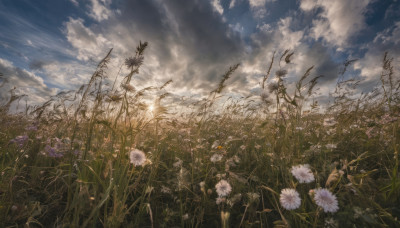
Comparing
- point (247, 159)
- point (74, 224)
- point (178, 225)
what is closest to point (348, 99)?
point (247, 159)

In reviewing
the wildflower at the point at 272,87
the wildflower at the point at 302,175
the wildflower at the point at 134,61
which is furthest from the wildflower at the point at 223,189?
the wildflower at the point at 272,87

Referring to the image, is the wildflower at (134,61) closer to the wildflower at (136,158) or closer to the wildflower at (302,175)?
the wildflower at (136,158)

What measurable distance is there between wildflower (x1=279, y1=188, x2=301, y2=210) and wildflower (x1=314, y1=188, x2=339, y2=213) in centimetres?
10


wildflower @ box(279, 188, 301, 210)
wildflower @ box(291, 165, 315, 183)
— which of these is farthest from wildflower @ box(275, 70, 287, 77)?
wildflower @ box(279, 188, 301, 210)

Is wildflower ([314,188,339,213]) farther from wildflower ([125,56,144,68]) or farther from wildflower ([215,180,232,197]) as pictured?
wildflower ([125,56,144,68])

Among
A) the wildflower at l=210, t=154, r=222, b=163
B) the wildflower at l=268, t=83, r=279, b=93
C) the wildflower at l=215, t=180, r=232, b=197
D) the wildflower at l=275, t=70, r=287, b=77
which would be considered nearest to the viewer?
the wildflower at l=215, t=180, r=232, b=197

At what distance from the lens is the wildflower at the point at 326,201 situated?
0.95m

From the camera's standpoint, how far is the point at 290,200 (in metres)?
1.05

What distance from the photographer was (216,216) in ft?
4.81

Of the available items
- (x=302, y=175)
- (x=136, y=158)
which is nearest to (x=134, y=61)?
(x=136, y=158)

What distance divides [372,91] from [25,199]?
640 centimetres

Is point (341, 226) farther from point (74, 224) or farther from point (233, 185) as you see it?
point (74, 224)

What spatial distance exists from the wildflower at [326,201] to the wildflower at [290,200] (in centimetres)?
10

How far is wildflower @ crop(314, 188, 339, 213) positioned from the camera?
952 millimetres
